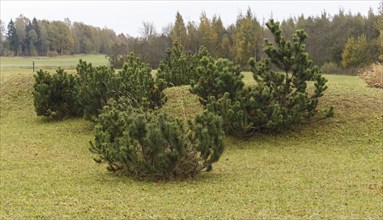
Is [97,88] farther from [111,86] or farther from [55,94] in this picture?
[55,94]

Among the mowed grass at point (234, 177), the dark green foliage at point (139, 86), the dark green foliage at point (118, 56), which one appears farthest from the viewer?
the dark green foliage at point (118, 56)

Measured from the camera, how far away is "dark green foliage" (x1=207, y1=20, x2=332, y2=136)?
524 inches

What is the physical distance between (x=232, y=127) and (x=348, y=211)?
694cm

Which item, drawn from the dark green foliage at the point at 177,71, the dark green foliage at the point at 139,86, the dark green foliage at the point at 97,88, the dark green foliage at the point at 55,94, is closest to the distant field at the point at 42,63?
the dark green foliage at the point at 55,94

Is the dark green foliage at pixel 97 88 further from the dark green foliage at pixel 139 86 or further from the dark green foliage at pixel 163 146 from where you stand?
the dark green foliage at pixel 163 146

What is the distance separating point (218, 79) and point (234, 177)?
4592 mm

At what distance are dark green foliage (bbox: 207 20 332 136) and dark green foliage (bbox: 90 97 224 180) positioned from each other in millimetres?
3780

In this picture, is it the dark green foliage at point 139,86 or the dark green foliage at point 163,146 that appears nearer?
the dark green foliage at point 163,146

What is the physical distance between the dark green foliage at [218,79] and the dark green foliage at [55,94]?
5749mm

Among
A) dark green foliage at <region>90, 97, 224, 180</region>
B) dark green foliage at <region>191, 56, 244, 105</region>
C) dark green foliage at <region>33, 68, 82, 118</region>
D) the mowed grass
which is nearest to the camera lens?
the mowed grass

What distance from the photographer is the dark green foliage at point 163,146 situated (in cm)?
883

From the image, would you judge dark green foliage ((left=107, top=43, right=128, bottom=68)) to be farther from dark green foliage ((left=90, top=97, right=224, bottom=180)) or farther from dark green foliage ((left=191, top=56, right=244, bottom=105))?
dark green foliage ((left=90, top=97, right=224, bottom=180))

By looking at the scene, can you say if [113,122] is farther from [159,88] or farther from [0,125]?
[0,125]

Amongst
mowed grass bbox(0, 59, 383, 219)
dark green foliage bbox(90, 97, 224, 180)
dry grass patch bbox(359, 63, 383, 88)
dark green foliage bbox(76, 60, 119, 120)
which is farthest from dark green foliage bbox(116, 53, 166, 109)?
dry grass patch bbox(359, 63, 383, 88)
